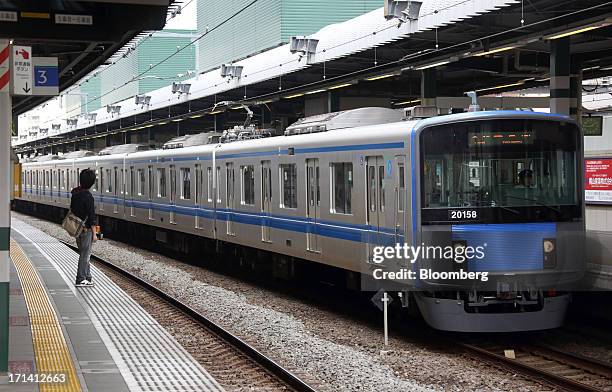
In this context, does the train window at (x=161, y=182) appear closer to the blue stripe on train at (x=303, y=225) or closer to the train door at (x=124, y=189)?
the blue stripe on train at (x=303, y=225)

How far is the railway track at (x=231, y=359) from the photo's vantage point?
8.58 m

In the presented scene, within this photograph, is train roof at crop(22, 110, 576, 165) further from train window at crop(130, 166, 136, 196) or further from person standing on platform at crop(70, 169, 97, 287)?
train window at crop(130, 166, 136, 196)

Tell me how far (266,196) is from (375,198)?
14.9 feet

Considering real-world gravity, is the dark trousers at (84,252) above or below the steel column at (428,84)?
below

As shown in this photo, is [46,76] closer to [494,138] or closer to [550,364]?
[494,138]

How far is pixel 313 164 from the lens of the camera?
44.4ft

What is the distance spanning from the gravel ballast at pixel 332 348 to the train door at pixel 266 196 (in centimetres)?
99

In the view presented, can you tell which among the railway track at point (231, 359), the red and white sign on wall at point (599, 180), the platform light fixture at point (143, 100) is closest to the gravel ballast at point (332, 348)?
the railway track at point (231, 359)

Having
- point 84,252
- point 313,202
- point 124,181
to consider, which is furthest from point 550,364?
point 124,181

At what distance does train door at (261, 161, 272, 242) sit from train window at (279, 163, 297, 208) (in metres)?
0.59

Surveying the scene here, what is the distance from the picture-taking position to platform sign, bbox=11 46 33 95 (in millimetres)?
9414

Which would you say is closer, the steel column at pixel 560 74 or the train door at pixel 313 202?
the train door at pixel 313 202

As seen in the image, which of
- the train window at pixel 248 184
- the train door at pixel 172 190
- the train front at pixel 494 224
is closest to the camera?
the train front at pixel 494 224

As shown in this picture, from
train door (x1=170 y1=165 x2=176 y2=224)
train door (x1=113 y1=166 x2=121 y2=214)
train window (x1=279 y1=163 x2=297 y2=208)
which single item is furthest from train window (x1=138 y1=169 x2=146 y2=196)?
train window (x1=279 y1=163 x2=297 y2=208)
